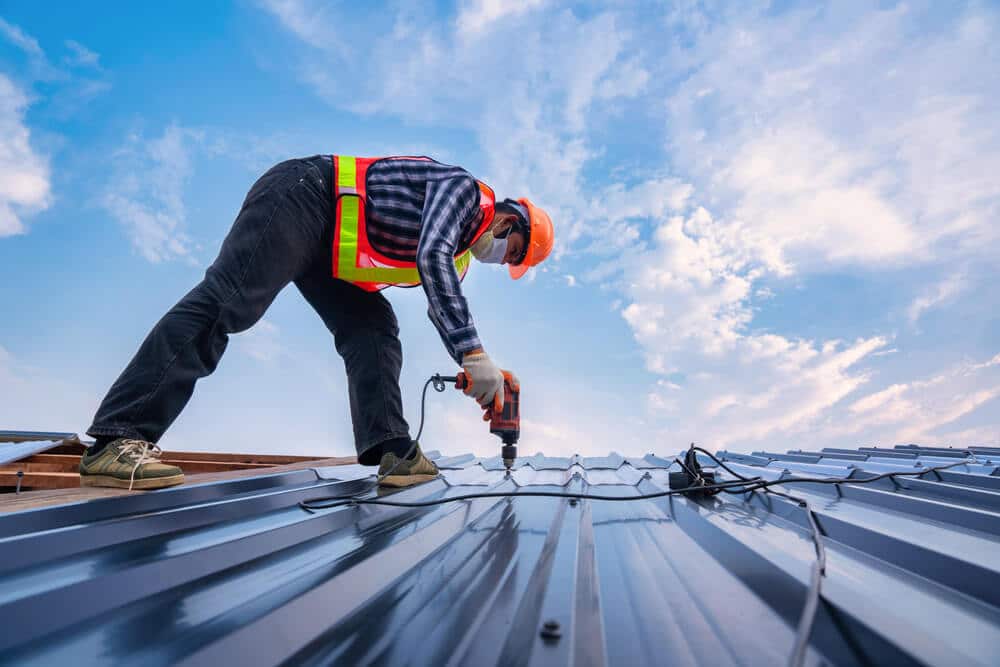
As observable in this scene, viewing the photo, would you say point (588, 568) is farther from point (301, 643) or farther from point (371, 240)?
point (371, 240)

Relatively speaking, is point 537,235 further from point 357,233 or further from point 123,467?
point 123,467

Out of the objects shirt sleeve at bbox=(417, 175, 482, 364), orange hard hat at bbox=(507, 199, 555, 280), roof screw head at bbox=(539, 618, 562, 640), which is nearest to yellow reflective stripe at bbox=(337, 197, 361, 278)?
shirt sleeve at bbox=(417, 175, 482, 364)

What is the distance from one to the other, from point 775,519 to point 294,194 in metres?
2.11

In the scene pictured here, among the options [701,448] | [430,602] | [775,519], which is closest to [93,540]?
[430,602]

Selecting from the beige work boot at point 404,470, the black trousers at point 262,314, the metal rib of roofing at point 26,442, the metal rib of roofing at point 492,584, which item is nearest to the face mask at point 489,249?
the black trousers at point 262,314

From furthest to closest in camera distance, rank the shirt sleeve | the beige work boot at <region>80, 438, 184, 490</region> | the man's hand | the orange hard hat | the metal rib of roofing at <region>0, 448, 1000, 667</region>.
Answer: the orange hard hat → the man's hand → the shirt sleeve → the beige work boot at <region>80, 438, 184, 490</region> → the metal rib of roofing at <region>0, 448, 1000, 667</region>

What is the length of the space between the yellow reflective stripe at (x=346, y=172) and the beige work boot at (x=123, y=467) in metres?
1.27

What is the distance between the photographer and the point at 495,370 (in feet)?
7.52

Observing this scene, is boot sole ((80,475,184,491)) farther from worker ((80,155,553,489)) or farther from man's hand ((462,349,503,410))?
man's hand ((462,349,503,410))

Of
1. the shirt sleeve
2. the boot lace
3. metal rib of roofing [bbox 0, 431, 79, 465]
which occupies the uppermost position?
the shirt sleeve

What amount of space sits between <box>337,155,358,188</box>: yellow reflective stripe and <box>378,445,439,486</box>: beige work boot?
4.09 ft

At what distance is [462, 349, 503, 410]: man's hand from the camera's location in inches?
87.9

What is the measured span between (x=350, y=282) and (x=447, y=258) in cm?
69

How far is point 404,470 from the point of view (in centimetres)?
249
